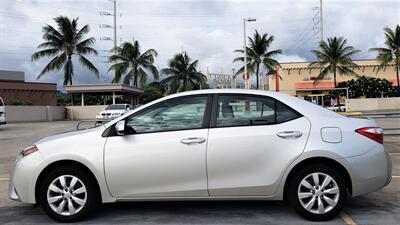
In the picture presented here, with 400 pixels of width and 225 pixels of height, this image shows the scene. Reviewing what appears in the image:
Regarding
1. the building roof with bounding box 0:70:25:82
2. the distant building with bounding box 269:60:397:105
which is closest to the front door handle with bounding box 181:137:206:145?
the distant building with bounding box 269:60:397:105

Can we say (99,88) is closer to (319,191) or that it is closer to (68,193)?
(68,193)

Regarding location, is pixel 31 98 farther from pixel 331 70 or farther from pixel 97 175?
pixel 97 175

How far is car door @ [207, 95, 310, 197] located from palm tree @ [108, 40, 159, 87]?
51532 millimetres

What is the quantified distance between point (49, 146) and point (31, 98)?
180ft

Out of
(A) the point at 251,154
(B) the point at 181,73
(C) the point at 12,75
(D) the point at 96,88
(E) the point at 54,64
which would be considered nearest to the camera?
(A) the point at 251,154

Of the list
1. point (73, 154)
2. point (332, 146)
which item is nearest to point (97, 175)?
point (73, 154)

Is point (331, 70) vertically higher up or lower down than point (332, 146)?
higher up

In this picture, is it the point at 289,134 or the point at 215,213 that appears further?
the point at 215,213

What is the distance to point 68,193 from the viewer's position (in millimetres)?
5656

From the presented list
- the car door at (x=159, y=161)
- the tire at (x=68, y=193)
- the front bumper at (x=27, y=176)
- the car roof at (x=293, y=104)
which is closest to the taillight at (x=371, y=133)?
the car roof at (x=293, y=104)

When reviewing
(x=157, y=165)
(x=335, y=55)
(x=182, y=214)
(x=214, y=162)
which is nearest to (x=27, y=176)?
(x=157, y=165)

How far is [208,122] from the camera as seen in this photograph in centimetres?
569

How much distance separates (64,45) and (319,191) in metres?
47.8

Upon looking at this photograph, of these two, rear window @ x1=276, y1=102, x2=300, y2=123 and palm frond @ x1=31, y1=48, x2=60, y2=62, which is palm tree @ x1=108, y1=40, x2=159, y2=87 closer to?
palm frond @ x1=31, y1=48, x2=60, y2=62
